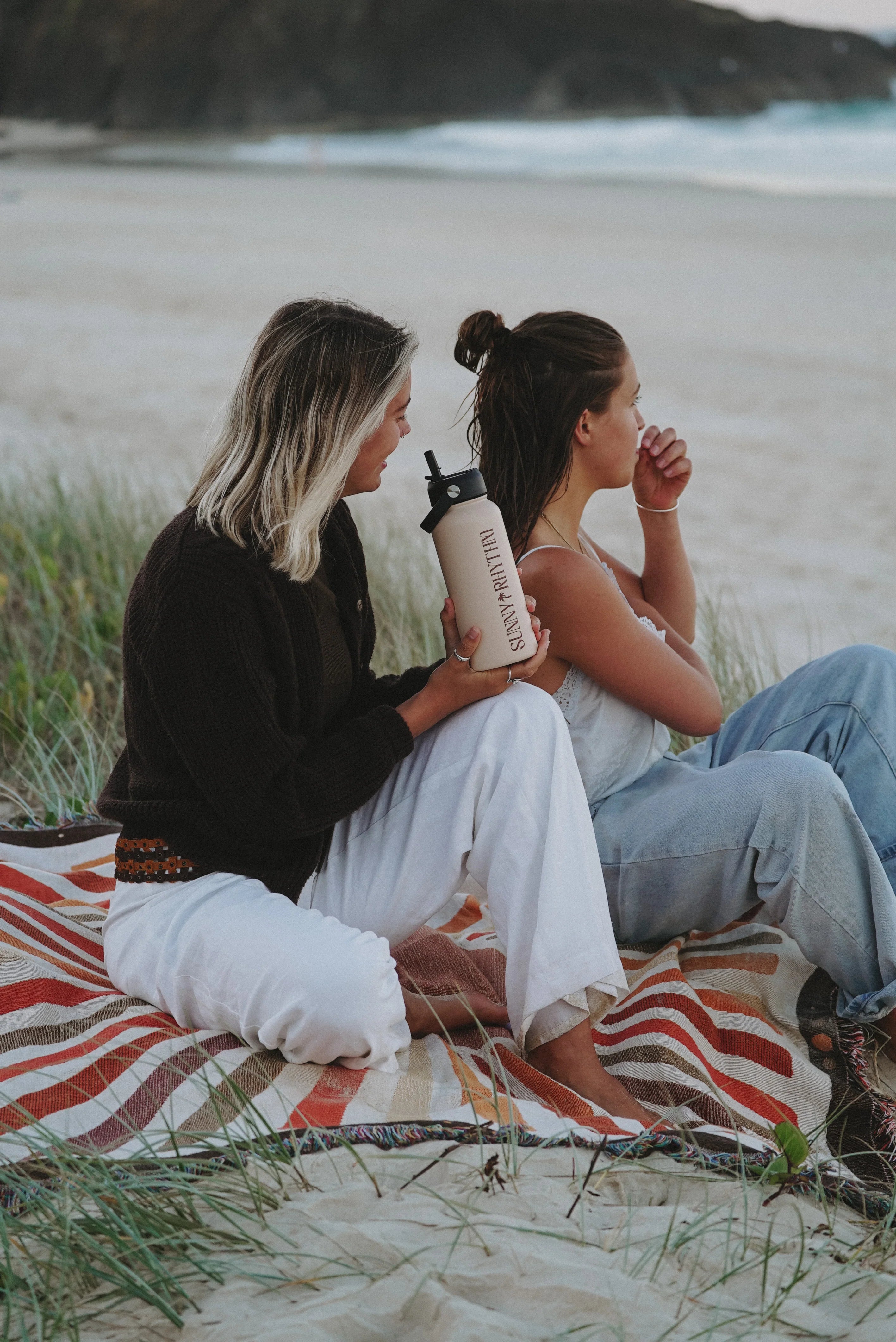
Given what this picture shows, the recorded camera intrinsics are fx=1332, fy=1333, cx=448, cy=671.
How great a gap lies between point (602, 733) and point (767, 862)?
435mm

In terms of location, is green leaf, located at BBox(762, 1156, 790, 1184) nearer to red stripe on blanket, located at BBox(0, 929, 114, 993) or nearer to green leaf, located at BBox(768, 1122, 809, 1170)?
green leaf, located at BBox(768, 1122, 809, 1170)

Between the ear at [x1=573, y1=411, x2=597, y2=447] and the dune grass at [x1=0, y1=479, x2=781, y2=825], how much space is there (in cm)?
130

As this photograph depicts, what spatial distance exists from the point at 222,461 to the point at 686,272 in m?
16.2

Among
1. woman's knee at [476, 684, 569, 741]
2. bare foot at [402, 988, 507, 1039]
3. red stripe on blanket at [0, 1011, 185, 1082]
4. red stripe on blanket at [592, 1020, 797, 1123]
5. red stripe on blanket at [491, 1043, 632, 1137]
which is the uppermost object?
woman's knee at [476, 684, 569, 741]

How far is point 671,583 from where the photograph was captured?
3170mm

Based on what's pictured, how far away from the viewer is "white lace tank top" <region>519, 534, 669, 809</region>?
2719mm

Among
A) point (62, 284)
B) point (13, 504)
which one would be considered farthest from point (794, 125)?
point (13, 504)

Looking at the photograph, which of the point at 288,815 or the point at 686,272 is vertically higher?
the point at 686,272

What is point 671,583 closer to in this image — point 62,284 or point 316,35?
point 62,284

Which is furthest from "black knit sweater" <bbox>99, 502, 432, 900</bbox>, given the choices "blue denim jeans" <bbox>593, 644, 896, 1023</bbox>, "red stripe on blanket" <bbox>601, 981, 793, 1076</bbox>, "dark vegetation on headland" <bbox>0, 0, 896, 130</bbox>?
"dark vegetation on headland" <bbox>0, 0, 896, 130</bbox>

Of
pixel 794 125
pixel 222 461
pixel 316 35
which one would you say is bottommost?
pixel 222 461

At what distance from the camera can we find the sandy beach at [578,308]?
7676mm

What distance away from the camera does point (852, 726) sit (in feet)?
8.89

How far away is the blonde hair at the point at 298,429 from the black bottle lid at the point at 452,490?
15cm
